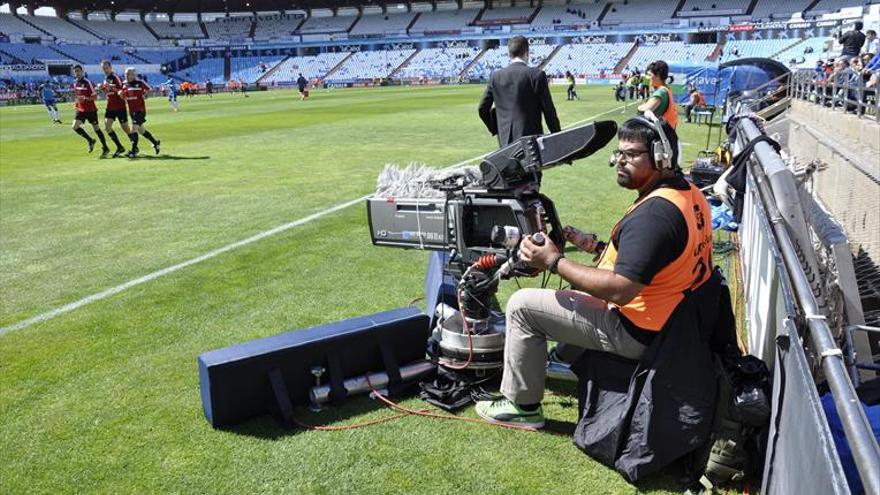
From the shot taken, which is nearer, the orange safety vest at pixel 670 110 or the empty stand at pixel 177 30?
the orange safety vest at pixel 670 110

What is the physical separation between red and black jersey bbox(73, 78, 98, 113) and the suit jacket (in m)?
11.9

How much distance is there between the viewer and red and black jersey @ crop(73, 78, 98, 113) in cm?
1450

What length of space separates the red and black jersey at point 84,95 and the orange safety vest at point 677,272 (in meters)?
15.0

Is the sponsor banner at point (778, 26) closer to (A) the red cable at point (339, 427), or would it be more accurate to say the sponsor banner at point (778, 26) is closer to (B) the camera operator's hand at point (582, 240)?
(B) the camera operator's hand at point (582, 240)

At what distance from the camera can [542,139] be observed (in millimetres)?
3266

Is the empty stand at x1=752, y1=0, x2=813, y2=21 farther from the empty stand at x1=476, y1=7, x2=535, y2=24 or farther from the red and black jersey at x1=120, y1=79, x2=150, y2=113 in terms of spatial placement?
the red and black jersey at x1=120, y1=79, x2=150, y2=113

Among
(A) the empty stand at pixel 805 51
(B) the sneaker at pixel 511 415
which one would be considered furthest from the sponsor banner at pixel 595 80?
(B) the sneaker at pixel 511 415

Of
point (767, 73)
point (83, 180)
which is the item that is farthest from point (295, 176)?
point (767, 73)

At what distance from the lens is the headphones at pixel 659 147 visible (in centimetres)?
291

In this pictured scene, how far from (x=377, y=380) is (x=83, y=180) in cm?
1003

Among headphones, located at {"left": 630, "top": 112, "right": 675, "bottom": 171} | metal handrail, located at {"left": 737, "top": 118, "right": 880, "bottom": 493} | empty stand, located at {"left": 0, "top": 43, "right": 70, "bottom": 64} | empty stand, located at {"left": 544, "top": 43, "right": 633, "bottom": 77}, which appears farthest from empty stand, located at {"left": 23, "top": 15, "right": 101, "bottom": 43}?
metal handrail, located at {"left": 737, "top": 118, "right": 880, "bottom": 493}

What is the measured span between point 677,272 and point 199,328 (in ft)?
11.5

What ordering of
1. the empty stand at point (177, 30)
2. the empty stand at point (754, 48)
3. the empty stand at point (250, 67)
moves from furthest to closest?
the empty stand at point (177, 30) → the empty stand at point (250, 67) → the empty stand at point (754, 48)

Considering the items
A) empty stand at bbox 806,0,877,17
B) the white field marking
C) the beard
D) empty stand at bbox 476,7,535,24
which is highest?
empty stand at bbox 476,7,535,24
